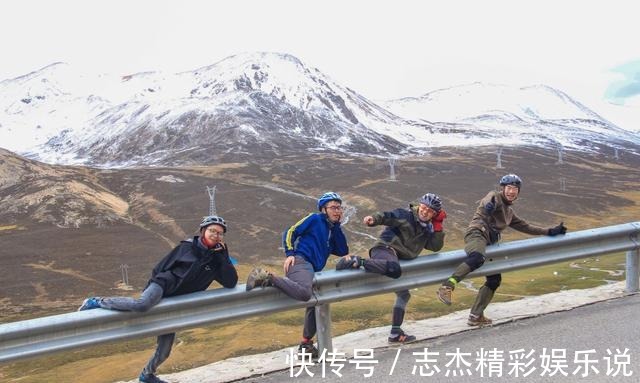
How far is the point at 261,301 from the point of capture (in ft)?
19.0

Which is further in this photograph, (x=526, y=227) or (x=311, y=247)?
(x=526, y=227)

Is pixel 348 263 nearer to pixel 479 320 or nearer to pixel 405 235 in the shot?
pixel 405 235

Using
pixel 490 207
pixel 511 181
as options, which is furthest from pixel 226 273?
pixel 511 181

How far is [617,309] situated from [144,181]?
8746 cm

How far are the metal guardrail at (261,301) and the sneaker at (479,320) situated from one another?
504 millimetres

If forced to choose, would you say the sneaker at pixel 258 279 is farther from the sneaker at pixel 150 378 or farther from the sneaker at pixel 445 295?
the sneaker at pixel 445 295

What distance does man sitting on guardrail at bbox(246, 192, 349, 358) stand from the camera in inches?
237

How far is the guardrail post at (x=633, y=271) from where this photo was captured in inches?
318

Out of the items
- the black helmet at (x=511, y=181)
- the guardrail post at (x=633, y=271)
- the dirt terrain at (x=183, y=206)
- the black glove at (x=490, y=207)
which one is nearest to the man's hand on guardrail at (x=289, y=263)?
the black glove at (x=490, y=207)

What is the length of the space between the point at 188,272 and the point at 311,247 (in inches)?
55.7

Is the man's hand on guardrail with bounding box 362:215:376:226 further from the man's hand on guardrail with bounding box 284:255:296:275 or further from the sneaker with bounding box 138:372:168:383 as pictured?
the sneaker with bounding box 138:372:168:383

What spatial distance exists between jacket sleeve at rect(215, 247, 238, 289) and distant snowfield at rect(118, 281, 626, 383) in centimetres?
85

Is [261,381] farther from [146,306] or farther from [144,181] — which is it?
[144,181]

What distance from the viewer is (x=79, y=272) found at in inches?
2138
